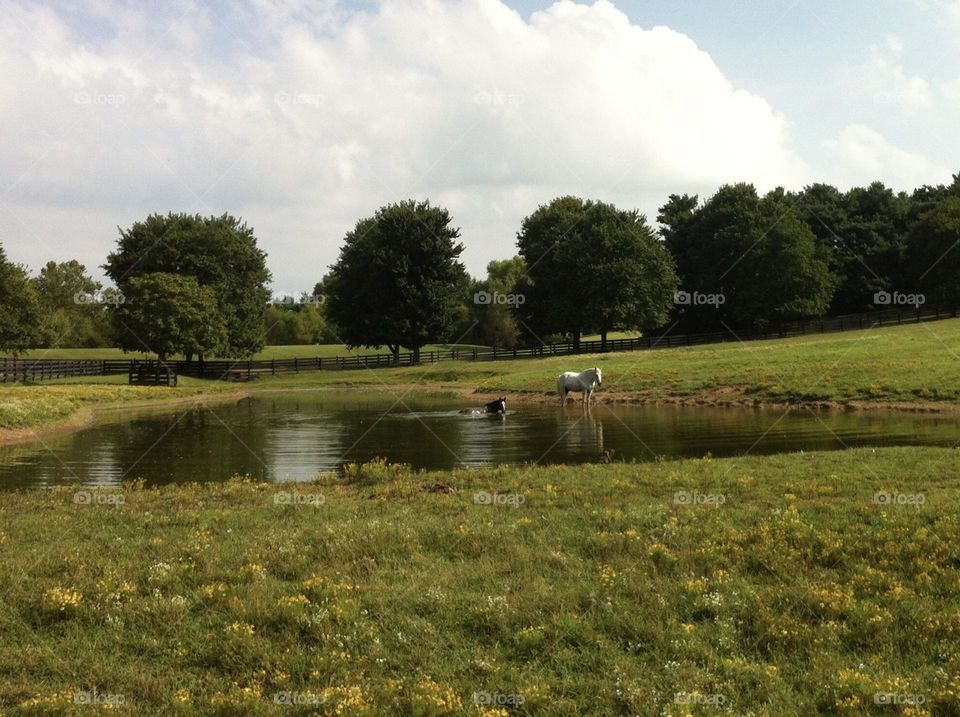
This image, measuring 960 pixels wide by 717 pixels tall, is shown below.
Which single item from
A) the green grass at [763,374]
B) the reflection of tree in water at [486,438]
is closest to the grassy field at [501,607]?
the reflection of tree in water at [486,438]

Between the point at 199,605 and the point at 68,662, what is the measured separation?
1.81 meters

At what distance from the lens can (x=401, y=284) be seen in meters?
85.9

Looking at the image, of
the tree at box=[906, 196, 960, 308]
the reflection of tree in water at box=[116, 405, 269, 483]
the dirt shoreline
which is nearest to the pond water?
the reflection of tree in water at box=[116, 405, 269, 483]

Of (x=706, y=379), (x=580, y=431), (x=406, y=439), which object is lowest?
(x=580, y=431)

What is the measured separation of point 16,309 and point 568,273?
56170 mm

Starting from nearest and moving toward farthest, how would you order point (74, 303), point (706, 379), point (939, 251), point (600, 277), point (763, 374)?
point (763, 374)
point (706, 379)
point (600, 277)
point (939, 251)
point (74, 303)

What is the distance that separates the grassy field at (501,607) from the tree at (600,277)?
2785 inches

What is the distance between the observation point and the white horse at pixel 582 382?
47.9 m

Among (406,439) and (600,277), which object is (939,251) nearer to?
(600,277)

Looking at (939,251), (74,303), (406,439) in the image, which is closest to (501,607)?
(406,439)

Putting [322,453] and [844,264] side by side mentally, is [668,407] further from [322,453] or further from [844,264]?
[844,264]

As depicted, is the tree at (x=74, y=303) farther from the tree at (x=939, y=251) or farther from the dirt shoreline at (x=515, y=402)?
the tree at (x=939, y=251)

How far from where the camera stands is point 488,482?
19062 millimetres

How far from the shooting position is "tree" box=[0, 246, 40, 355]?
235 feet
